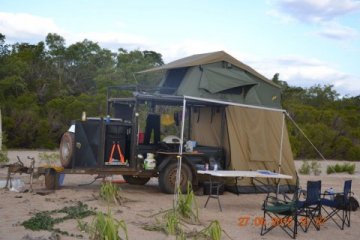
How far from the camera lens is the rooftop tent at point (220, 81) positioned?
1075 cm

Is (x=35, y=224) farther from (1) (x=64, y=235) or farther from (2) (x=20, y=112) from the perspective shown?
(2) (x=20, y=112)

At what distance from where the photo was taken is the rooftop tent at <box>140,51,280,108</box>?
10750 millimetres

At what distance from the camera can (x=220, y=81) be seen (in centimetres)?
1076

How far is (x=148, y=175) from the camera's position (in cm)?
1020

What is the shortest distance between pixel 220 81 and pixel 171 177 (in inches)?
84.9

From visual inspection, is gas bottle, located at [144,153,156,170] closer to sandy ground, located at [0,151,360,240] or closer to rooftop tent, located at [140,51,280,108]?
sandy ground, located at [0,151,360,240]

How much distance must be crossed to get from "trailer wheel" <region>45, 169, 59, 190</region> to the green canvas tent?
306 centimetres

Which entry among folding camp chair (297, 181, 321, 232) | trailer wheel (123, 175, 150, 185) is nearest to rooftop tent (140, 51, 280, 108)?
trailer wheel (123, 175, 150, 185)

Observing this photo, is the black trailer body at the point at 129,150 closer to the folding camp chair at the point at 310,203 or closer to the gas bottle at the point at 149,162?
the gas bottle at the point at 149,162

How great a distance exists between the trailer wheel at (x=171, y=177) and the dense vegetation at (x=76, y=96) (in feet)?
16.7

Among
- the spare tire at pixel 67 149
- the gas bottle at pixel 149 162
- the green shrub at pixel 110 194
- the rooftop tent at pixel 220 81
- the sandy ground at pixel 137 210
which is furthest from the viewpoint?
the rooftop tent at pixel 220 81

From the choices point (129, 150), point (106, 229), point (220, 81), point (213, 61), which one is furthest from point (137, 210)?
point (213, 61)

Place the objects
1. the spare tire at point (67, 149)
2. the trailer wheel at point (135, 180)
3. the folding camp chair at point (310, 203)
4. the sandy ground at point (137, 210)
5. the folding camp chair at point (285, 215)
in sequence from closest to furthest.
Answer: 1. the sandy ground at point (137, 210)
2. the folding camp chair at point (285, 215)
3. the folding camp chair at point (310, 203)
4. the spare tire at point (67, 149)
5. the trailer wheel at point (135, 180)

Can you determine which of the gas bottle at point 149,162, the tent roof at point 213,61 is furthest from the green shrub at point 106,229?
the tent roof at point 213,61
